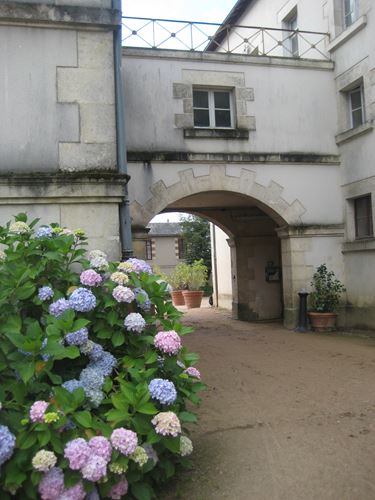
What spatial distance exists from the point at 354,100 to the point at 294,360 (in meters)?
5.51

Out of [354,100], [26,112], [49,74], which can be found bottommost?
[26,112]

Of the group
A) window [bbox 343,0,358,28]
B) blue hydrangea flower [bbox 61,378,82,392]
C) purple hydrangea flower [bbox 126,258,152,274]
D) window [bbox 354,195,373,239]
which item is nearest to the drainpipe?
purple hydrangea flower [bbox 126,258,152,274]

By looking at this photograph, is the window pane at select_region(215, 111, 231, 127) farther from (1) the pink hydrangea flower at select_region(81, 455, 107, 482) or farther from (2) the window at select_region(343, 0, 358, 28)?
(1) the pink hydrangea flower at select_region(81, 455, 107, 482)

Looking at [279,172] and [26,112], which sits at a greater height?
[279,172]

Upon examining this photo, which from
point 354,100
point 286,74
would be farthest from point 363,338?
point 286,74

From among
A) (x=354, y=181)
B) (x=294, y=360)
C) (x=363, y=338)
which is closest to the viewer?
(x=294, y=360)

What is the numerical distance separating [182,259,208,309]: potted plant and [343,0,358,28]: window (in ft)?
30.8

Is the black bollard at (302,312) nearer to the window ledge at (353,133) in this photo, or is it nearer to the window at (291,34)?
the window ledge at (353,133)

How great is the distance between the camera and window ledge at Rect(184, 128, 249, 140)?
8.52 m

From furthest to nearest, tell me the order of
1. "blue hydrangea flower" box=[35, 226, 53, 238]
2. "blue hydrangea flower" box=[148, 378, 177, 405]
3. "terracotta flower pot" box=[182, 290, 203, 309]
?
1. "terracotta flower pot" box=[182, 290, 203, 309]
2. "blue hydrangea flower" box=[35, 226, 53, 238]
3. "blue hydrangea flower" box=[148, 378, 177, 405]

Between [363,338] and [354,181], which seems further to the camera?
[354,181]

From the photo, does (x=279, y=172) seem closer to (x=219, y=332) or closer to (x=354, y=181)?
(x=354, y=181)

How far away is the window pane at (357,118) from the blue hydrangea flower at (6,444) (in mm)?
8702

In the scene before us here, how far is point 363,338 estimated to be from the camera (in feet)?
26.9
